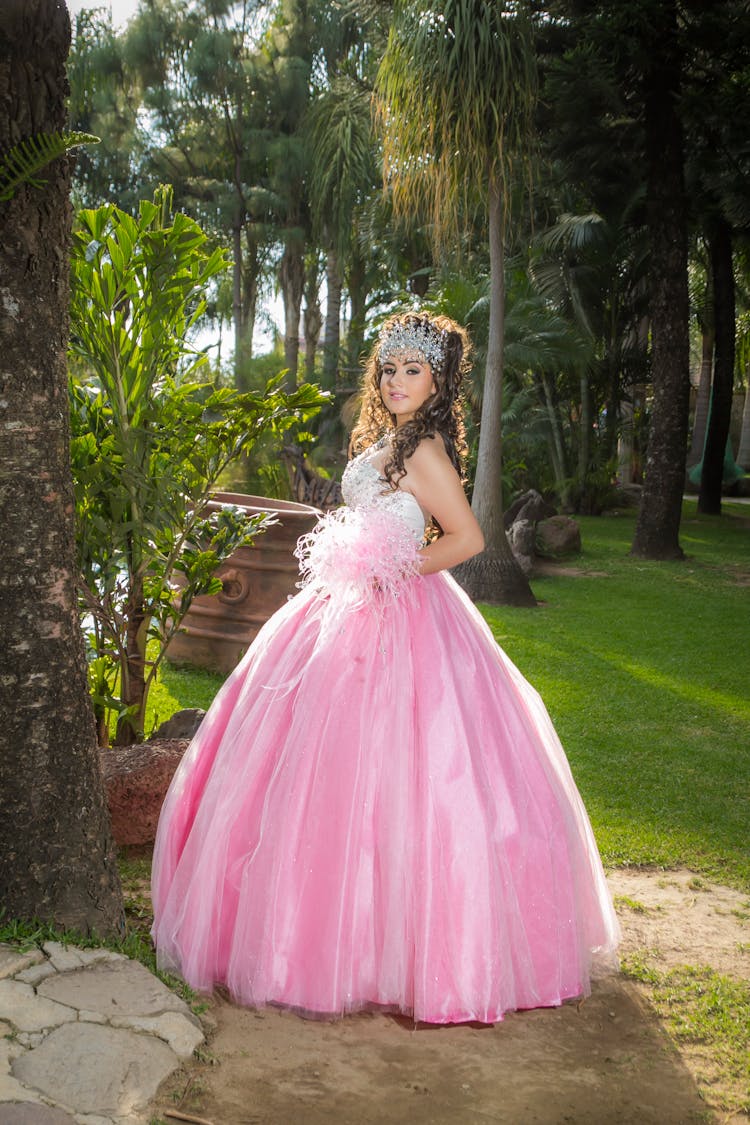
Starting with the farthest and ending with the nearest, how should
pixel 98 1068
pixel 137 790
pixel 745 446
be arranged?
pixel 745 446
pixel 137 790
pixel 98 1068

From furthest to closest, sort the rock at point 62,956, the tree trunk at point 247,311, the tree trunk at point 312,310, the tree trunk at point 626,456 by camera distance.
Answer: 1. the tree trunk at point 312,310
2. the tree trunk at point 247,311
3. the tree trunk at point 626,456
4. the rock at point 62,956

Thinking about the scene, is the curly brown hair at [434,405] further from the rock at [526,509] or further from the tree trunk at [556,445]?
the tree trunk at [556,445]

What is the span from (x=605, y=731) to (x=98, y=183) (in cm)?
2283

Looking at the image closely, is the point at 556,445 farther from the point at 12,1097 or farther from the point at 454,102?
the point at 12,1097

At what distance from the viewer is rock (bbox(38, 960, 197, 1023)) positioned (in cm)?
271

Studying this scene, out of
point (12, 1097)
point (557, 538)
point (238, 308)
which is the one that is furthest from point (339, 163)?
point (12, 1097)

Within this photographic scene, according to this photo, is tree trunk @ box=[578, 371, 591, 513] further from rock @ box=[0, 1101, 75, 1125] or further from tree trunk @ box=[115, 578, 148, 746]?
rock @ box=[0, 1101, 75, 1125]

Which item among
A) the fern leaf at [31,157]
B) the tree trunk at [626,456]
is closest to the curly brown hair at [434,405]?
the fern leaf at [31,157]

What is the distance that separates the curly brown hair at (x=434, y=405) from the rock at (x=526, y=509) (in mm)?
9641

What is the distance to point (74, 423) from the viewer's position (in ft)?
13.6

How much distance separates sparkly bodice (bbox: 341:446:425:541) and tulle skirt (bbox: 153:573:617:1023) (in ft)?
0.65

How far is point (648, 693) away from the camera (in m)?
7.39

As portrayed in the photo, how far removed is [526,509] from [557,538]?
0.57 m

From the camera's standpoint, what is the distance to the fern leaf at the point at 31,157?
8.34 feet
